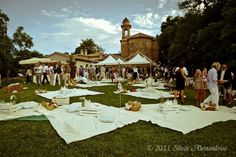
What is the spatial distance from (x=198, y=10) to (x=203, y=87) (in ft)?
64.0

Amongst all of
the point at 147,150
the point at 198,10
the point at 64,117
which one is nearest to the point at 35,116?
the point at 64,117

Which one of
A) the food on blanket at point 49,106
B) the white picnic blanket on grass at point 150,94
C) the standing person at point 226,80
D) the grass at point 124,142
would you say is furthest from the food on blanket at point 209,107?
the food on blanket at point 49,106

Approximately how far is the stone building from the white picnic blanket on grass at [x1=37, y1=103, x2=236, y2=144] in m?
46.0

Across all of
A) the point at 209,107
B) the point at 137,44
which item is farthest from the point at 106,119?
the point at 137,44

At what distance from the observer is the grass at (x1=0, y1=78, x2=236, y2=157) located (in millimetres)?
4785

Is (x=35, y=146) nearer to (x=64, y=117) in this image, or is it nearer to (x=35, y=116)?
(x=64, y=117)

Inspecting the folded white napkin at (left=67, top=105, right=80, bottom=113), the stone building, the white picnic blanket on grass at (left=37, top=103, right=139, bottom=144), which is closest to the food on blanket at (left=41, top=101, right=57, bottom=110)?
the white picnic blanket on grass at (left=37, top=103, right=139, bottom=144)

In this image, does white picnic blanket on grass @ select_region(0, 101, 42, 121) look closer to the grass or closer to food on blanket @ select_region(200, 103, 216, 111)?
the grass

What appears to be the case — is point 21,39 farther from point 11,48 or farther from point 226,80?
point 226,80

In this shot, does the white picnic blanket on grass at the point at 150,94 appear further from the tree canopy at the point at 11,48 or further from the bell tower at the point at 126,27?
the bell tower at the point at 126,27

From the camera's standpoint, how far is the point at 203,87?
408 inches

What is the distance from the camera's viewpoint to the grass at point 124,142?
4.79 m

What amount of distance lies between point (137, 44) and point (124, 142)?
50.3 meters

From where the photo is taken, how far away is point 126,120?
7.45 m
